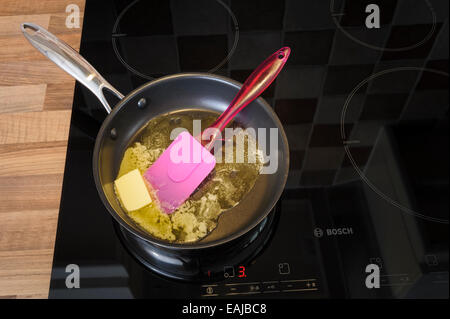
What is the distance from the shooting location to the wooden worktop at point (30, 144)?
606 millimetres

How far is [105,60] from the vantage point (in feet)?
2.58

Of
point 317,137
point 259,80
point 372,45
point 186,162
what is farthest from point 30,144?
point 372,45

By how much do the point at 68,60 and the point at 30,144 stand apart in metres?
0.17

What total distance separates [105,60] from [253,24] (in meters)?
0.33

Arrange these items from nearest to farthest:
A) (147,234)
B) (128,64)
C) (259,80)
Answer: (147,234)
(259,80)
(128,64)

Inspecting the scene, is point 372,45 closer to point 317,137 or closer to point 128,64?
point 317,137

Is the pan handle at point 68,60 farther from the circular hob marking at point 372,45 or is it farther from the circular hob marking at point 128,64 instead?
the circular hob marking at point 372,45

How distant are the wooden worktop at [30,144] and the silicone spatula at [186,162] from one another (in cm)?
18

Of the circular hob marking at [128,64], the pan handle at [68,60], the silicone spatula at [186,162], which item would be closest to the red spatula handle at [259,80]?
the silicone spatula at [186,162]

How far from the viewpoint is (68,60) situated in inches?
26.8

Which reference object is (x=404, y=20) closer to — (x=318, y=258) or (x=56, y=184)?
(x=318, y=258)

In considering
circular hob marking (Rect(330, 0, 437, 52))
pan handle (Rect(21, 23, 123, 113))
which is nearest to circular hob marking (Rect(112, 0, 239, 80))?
pan handle (Rect(21, 23, 123, 113))

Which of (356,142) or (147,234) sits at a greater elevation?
(356,142)

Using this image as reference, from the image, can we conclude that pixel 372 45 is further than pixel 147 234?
Yes
